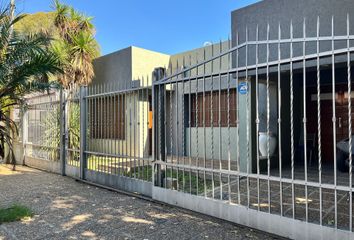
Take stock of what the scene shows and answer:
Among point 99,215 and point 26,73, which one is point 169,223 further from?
→ point 26,73

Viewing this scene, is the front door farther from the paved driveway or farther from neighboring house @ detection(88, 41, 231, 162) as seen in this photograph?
the paved driveway

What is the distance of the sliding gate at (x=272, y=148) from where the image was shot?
389 centimetres

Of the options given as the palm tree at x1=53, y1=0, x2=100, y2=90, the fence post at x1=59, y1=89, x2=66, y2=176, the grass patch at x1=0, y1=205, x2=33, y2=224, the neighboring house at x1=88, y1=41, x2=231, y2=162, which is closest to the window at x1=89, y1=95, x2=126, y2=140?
the neighboring house at x1=88, y1=41, x2=231, y2=162

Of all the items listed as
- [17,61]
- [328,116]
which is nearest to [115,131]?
[17,61]

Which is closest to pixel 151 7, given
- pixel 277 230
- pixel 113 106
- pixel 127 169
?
pixel 113 106

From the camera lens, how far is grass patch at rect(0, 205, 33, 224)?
508 centimetres

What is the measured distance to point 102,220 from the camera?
5000mm

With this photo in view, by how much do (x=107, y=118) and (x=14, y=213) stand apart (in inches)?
122

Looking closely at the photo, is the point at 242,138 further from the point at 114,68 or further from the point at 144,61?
the point at 114,68

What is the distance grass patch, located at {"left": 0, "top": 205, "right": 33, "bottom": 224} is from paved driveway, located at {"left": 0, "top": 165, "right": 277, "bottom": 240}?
16cm

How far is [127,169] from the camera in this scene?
7.24m

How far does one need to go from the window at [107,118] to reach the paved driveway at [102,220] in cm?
141

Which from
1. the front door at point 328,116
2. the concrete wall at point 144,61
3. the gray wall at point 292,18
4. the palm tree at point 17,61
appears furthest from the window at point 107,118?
the front door at point 328,116

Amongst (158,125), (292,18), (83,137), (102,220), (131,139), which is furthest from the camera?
(83,137)
